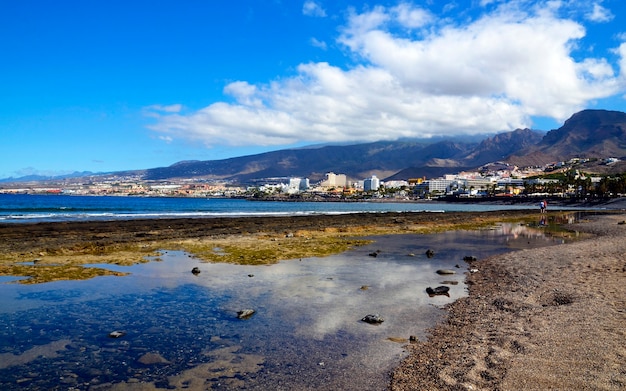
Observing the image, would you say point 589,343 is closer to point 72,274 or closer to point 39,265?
point 72,274

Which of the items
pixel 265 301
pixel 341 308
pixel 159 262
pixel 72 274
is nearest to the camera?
pixel 341 308

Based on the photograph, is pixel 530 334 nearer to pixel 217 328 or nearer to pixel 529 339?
pixel 529 339

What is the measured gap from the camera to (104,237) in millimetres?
40219

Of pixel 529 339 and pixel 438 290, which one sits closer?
pixel 529 339

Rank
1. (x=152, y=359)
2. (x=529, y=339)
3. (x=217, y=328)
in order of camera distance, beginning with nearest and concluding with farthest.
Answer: (x=152, y=359)
(x=529, y=339)
(x=217, y=328)

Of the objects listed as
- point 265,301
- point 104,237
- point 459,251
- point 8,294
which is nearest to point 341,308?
point 265,301

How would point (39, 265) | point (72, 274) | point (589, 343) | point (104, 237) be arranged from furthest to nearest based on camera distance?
1. point (104, 237)
2. point (39, 265)
3. point (72, 274)
4. point (589, 343)

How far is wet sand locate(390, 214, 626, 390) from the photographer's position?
8.53m

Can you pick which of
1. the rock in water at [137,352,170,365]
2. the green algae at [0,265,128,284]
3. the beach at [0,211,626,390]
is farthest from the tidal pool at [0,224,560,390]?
the green algae at [0,265,128,284]

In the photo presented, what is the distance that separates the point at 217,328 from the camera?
12.8m

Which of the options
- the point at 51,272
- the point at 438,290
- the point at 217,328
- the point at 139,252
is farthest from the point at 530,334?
the point at 139,252

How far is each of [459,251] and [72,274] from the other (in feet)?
83.3

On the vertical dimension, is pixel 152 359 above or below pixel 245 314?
above

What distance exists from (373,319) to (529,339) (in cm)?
446
